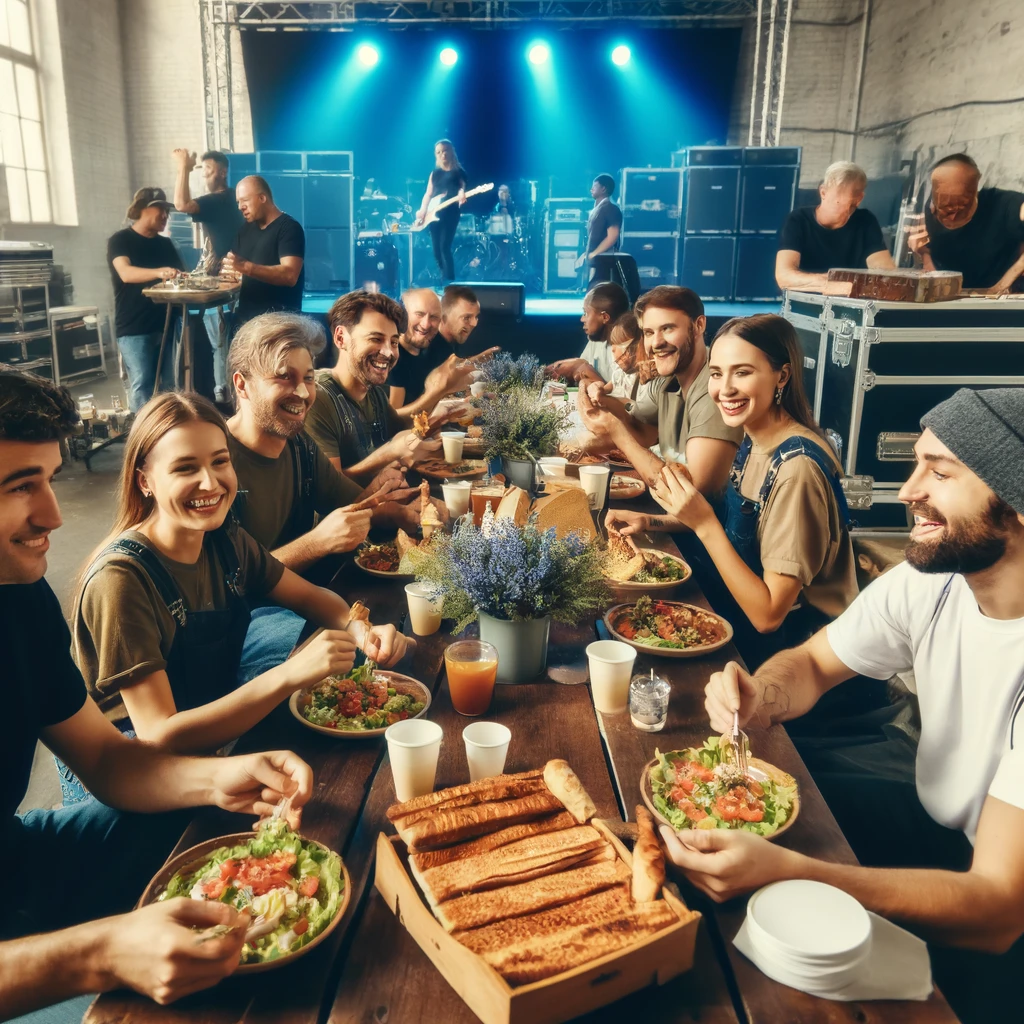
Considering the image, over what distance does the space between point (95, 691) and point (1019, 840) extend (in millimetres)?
1609

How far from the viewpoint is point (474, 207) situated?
10969mm

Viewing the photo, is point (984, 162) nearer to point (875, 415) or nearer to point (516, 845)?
point (875, 415)

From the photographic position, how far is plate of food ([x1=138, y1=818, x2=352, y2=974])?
99 cm

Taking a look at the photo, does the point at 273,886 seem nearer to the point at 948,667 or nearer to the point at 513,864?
the point at 513,864

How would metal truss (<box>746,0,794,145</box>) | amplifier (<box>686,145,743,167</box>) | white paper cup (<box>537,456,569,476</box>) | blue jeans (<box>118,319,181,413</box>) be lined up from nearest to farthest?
white paper cup (<box>537,456,569,476</box>) → blue jeans (<box>118,319,181,413</box>) → metal truss (<box>746,0,794,145</box>) → amplifier (<box>686,145,743,167</box>)

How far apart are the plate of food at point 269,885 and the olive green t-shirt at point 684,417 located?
206 centimetres

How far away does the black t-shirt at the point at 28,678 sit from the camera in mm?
1403

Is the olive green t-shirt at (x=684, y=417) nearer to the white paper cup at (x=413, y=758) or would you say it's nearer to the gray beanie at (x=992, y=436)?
the gray beanie at (x=992, y=436)

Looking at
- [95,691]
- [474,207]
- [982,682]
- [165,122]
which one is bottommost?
[95,691]

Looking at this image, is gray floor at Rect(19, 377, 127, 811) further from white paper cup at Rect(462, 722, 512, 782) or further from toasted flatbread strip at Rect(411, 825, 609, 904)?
toasted flatbread strip at Rect(411, 825, 609, 904)

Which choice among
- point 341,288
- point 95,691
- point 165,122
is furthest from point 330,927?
point 165,122

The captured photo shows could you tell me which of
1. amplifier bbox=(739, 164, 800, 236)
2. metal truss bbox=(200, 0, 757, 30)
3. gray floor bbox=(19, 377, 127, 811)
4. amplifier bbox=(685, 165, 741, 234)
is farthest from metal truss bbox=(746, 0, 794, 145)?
gray floor bbox=(19, 377, 127, 811)

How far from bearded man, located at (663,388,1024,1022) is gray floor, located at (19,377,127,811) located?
92.7 inches

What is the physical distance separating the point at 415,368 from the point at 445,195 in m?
5.91
